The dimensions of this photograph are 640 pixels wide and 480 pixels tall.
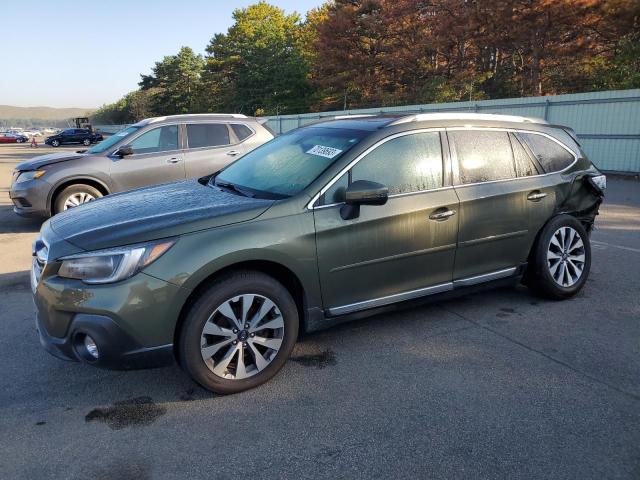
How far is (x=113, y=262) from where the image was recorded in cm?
287

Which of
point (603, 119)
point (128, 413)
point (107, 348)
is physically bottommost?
point (128, 413)

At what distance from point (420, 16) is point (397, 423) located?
33.6m

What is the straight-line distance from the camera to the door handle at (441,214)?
3793 mm

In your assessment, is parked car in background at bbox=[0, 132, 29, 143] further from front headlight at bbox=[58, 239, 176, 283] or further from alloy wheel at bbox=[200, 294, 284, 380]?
alloy wheel at bbox=[200, 294, 284, 380]

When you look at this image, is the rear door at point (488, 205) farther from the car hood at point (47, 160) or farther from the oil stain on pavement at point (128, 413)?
the car hood at point (47, 160)

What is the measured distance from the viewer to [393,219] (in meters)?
3.62

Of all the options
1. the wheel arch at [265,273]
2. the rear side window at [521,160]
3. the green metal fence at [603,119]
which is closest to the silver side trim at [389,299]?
the wheel arch at [265,273]

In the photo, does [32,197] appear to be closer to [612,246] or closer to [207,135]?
[207,135]

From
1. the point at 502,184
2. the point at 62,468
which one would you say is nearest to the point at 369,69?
the point at 502,184

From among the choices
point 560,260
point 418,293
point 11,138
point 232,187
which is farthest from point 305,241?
point 11,138

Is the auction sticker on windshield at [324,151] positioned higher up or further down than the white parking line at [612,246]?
higher up

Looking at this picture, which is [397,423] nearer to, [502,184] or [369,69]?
[502,184]

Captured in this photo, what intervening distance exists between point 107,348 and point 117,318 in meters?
0.18

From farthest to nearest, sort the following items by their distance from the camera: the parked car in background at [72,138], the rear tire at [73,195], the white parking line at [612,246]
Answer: the parked car in background at [72,138] < the rear tire at [73,195] < the white parking line at [612,246]
